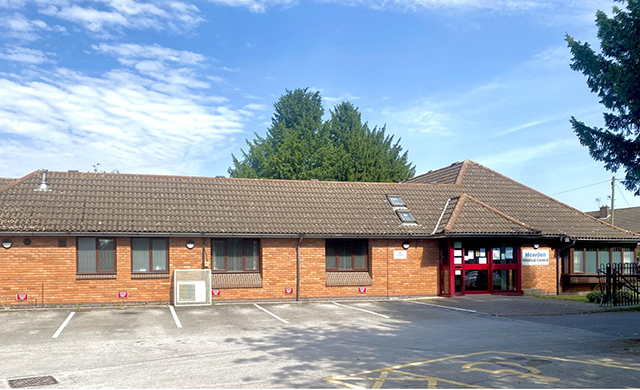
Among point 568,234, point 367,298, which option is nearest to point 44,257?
point 367,298

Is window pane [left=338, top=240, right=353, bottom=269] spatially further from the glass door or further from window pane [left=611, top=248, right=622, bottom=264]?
window pane [left=611, top=248, right=622, bottom=264]

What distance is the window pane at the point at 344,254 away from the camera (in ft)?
72.5

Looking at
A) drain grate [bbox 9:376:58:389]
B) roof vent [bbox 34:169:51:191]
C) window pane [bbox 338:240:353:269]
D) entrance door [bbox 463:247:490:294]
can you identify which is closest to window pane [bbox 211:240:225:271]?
window pane [bbox 338:240:353:269]

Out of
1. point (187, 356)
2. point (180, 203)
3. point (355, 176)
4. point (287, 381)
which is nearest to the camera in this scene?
point (287, 381)

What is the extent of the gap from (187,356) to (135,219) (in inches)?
407

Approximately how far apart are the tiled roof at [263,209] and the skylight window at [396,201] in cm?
26

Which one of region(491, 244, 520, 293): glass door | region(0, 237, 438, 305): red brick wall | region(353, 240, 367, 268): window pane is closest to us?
region(0, 237, 438, 305): red brick wall

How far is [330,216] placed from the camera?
883 inches

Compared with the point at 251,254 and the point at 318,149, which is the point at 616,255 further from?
the point at 318,149

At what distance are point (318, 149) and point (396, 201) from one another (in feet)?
68.4

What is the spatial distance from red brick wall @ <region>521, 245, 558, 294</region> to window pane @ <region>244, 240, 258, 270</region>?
10.6m

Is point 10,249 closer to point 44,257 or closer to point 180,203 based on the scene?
point 44,257

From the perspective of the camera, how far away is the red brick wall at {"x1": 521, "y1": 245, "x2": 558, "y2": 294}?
23.3 m

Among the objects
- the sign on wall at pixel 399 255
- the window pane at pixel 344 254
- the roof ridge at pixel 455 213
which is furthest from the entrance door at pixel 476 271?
the window pane at pixel 344 254
